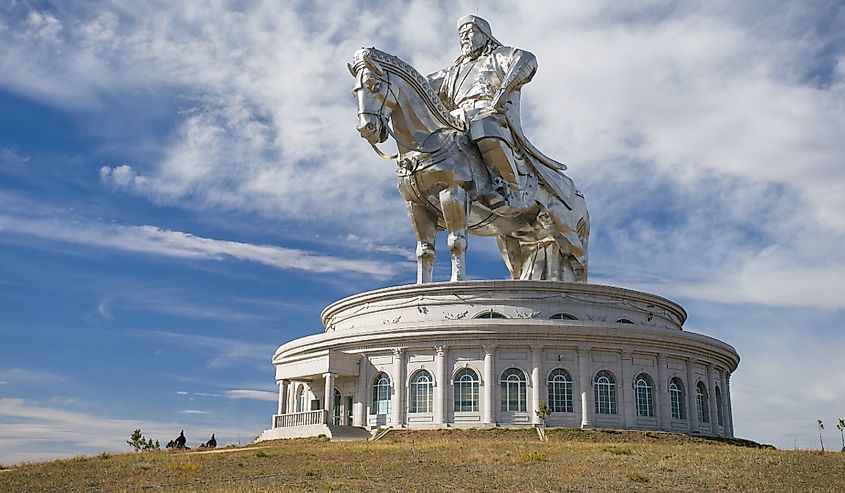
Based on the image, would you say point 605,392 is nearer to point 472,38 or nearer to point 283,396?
point 283,396

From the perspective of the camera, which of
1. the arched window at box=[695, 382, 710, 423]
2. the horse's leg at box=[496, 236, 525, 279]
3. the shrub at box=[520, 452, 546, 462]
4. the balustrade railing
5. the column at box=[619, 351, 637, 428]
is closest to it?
the shrub at box=[520, 452, 546, 462]

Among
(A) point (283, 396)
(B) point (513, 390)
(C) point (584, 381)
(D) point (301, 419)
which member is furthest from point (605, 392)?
(A) point (283, 396)

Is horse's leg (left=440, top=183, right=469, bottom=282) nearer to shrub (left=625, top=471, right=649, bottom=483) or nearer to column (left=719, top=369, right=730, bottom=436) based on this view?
column (left=719, top=369, right=730, bottom=436)

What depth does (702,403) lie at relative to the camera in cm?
3788

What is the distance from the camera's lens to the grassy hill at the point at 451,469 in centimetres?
1952

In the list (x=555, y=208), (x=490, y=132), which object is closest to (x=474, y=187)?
(x=490, y=132)

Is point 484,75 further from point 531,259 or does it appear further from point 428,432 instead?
point 428,432

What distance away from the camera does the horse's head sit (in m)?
32.3

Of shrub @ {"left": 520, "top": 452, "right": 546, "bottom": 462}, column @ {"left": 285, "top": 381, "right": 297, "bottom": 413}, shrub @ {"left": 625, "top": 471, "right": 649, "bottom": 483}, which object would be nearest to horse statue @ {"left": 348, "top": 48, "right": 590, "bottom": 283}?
column @ {"left": 285, "top": 381, "right": 297, "bottom": 413}

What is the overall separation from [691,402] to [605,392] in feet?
14.1

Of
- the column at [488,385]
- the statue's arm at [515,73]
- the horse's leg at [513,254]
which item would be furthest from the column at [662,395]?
the statue's arm at [515,73]

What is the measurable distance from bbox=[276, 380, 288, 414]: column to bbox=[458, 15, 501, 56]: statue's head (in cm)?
1709

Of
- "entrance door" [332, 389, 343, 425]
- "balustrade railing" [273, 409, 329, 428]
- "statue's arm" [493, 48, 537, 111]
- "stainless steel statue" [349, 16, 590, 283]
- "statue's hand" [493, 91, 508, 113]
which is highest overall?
"statue's arm" [493, 48, 537, 111]

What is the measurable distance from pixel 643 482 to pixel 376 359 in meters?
17.4
